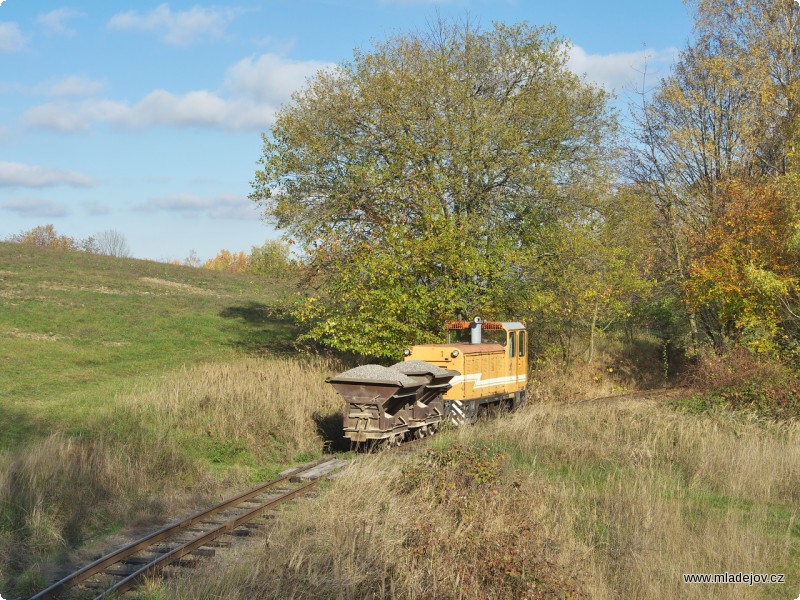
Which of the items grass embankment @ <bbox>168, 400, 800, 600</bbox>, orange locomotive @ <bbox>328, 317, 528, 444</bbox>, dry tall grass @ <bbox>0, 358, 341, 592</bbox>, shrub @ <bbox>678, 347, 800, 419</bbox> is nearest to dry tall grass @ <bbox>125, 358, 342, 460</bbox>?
dry tall grass @ <bbox>0, 358, 341, 592</bbox>

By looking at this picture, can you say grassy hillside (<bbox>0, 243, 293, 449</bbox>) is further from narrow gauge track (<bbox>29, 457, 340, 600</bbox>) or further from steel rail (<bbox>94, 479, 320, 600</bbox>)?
steel rail (<bbox>94, 479, 320, 600</bbox>)

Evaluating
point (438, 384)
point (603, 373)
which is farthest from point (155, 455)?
point (603, 373)

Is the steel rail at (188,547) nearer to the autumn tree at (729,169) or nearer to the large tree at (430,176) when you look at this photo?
the large tree at (430,176)

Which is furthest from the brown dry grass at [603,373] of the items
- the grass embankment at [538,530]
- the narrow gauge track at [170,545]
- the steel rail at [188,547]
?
the steel rail at [188,547]

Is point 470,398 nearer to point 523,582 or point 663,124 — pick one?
point 523,582

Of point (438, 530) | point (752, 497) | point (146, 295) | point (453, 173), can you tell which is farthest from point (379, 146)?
point (146, 295)

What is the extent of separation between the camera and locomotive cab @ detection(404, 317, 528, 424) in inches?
705

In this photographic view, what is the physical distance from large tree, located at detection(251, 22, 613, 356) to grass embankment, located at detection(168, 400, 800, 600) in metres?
10.3

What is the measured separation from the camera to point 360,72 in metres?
27.4

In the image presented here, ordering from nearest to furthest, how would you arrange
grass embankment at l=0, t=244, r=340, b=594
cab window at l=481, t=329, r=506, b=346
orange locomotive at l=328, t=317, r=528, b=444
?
grass embankment at l=0, t=244, r=340, b=594, orange locomotive at l=328, t=317, r=528, b=444, cab window at l=481, t=329, r=506, b=346

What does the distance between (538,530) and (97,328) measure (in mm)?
31196

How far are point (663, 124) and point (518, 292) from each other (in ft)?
38.5

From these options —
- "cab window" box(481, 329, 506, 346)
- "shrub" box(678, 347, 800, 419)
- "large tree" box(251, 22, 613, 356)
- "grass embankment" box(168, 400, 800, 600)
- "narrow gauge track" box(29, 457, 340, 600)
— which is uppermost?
"large tree" box(251, 22, 613, 356)

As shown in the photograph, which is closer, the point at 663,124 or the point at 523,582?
the point at 523,582
